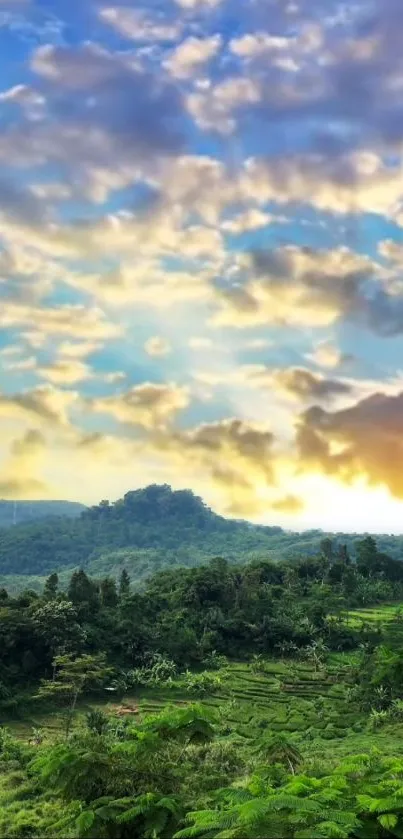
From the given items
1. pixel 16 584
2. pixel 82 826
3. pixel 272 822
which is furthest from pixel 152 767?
pixel 16 584

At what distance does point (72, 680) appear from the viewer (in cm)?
4125

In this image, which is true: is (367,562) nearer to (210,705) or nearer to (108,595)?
(108,595)

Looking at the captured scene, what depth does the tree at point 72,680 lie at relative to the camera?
3622 centimetres

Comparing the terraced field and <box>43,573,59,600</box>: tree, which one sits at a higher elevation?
<box>43,573,59,600</box>: tree

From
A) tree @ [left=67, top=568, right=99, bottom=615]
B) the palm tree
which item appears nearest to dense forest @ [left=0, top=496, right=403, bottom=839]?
the palm tree

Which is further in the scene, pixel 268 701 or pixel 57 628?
pixel 57 628

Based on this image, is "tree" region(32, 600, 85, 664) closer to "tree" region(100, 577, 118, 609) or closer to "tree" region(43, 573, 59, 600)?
"tree" region(43, 573, 59, 600)

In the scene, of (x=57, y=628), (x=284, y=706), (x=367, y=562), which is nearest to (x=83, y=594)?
(x=57, y=628)

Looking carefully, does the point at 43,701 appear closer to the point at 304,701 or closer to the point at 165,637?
the point at 165,637

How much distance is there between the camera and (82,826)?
14.0 metres

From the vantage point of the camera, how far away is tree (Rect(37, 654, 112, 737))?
36219mm

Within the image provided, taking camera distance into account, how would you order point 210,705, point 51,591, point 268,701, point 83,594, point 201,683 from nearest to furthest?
point 210,705, point 268,701, point 201,683, point 83,594, point 51,591

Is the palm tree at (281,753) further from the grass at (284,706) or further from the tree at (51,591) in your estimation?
the tree at (51,591)

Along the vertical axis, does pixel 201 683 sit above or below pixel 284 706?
above
